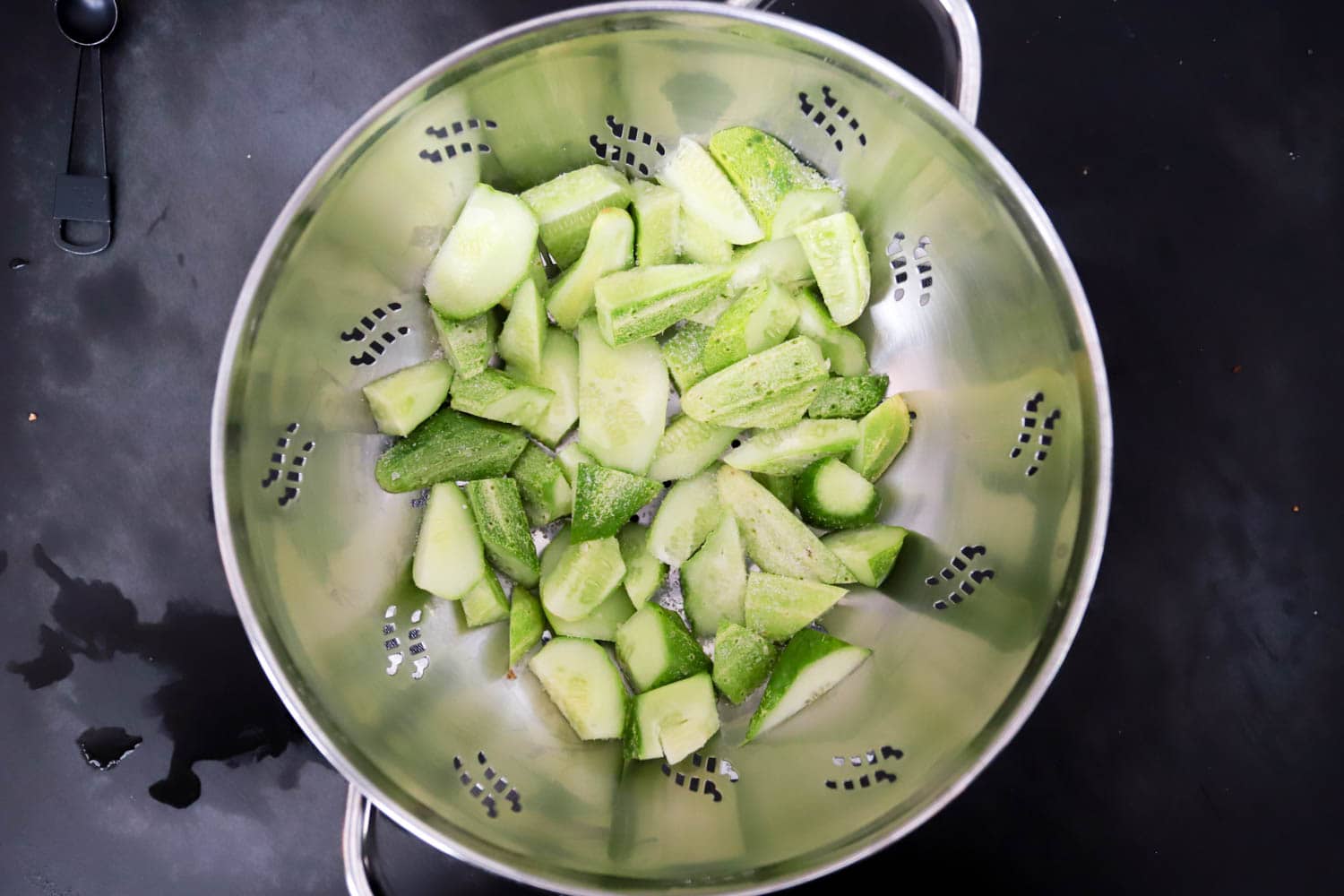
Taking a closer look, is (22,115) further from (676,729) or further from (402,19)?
(676,729)

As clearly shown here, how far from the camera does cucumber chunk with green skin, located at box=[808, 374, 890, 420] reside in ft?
3.79

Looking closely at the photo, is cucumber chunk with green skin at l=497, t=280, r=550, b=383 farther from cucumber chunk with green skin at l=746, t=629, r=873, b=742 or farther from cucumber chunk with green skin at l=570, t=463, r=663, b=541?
cucumber chunk with green skin at l=746, t=629, r=873, b=742

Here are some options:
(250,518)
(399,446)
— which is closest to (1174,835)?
(399,446)

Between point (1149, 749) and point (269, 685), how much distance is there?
128 centimetres

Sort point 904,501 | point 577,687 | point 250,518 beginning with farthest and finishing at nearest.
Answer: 1. point 904,501
2. point 577,687
3. point 250,518

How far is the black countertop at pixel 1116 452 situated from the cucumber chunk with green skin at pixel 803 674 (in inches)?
14.4

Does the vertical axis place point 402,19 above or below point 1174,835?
above

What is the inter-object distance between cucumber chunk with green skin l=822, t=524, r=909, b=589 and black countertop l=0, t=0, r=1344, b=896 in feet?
1.23

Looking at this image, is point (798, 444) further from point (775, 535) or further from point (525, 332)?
point (525, 332)

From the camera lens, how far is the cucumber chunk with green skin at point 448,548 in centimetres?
114

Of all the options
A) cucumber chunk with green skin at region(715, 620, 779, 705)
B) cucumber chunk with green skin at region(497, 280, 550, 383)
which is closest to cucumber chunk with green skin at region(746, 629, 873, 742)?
cucumber chunk with green skin at region(715, 620, 779, 705)

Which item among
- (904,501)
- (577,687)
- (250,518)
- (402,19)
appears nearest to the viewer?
(250,518)

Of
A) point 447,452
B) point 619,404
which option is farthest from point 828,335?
point 447,452

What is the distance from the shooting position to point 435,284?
1.14 meters
